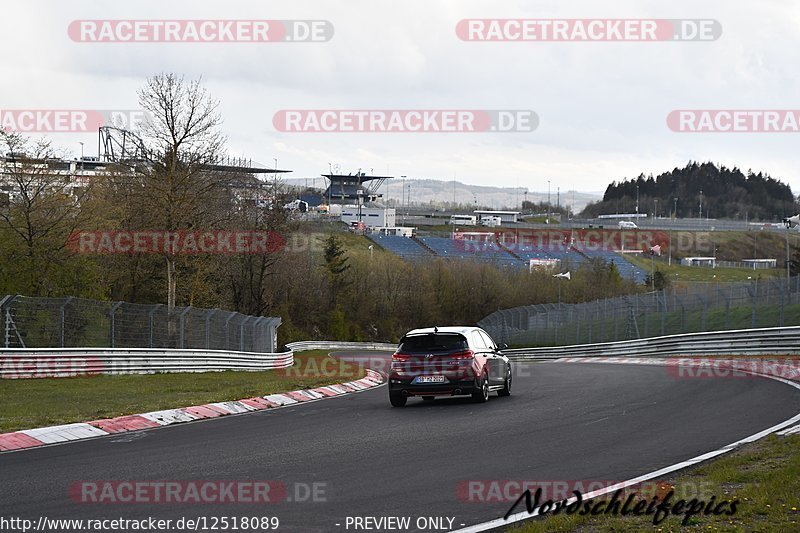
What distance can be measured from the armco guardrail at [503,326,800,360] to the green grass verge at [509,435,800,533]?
23671 millimetres

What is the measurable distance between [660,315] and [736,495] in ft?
125

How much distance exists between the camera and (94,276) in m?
40.3

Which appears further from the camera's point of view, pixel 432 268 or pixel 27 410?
pixel 432 268

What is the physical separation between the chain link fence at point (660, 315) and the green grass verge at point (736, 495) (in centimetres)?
A: 2558

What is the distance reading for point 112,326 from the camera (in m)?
28.8

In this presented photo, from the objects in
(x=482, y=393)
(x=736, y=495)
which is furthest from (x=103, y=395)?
(x=736, y=495)

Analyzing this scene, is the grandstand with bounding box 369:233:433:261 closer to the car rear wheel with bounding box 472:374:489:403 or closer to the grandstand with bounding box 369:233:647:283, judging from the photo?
the grandstand with bounding box 369:233:647:283

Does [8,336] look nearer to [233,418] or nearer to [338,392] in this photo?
[338,392]

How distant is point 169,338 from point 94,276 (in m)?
9.23

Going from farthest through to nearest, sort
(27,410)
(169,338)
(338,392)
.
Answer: (169,338) < (338,392) < (27,410)

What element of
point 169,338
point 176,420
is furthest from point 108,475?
point 169,338

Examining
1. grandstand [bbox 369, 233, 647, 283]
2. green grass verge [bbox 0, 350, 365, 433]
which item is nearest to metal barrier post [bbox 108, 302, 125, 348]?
green grass verge [bbox 0, 350, 365, 433]
